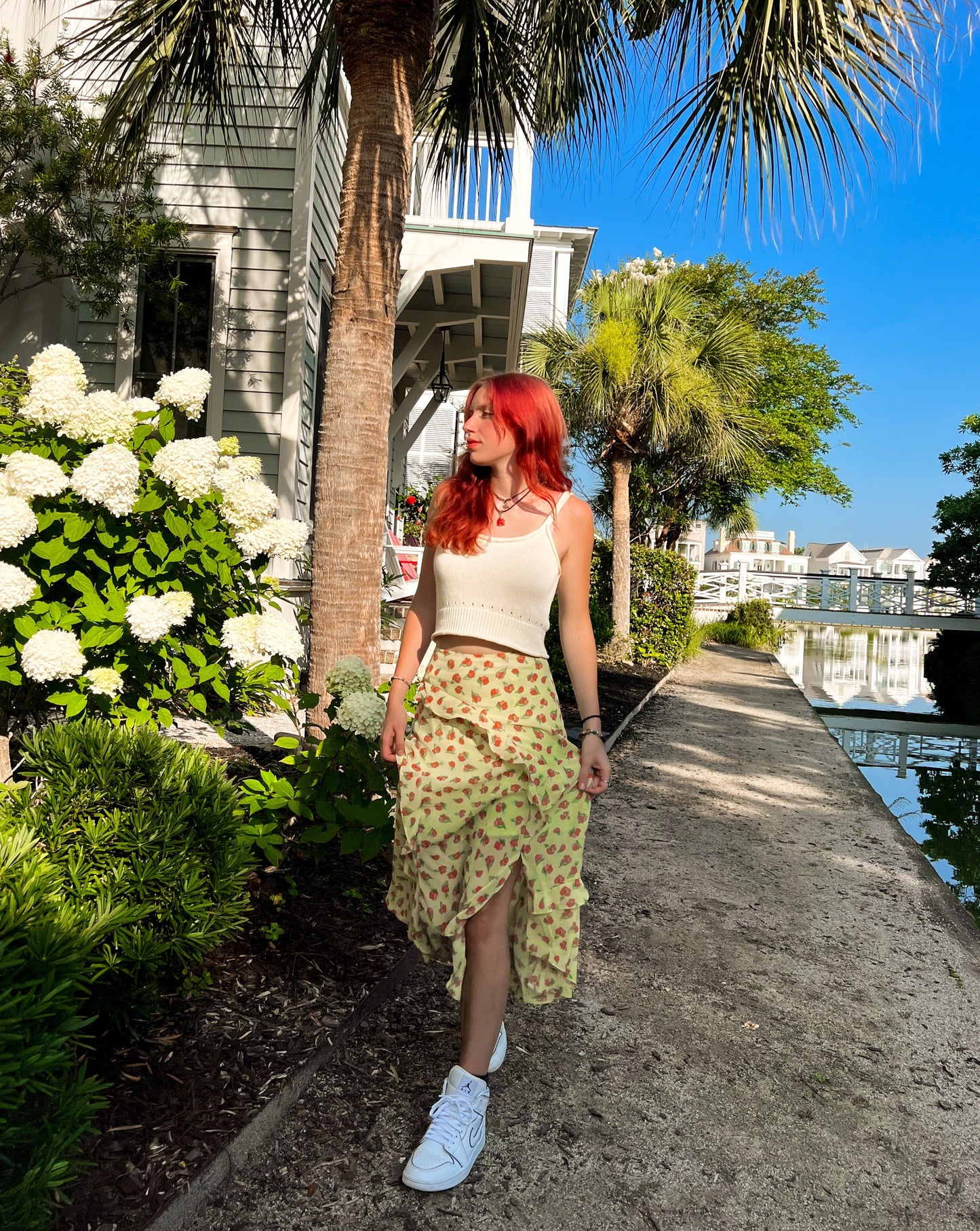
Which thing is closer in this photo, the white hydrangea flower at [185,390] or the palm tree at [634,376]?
the white hydrangea flower at [185,390]

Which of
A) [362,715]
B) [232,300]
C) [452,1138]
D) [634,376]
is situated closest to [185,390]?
[362,715]

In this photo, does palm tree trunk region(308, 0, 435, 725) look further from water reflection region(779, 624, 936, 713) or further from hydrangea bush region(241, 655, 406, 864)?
water reflection region(779, 624, 936, 713)

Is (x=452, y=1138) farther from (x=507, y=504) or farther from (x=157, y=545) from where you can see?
(x=157, y=545)

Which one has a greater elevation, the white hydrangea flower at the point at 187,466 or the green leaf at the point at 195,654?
the white hydrangea flower at the point at 187,466

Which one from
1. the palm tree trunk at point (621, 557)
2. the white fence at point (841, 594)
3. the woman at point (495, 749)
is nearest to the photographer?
the woman at point (495, 749)

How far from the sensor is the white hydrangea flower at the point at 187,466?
279 cm

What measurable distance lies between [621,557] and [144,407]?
1168 cm

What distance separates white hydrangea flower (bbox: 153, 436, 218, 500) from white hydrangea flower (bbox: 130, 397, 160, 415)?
1.08ft

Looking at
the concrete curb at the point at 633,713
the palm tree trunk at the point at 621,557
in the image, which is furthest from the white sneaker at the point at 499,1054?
the palm tree trunk at the point at 621,557

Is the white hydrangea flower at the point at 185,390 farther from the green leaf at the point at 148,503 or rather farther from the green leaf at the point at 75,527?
the green leaf at the point at 75,527

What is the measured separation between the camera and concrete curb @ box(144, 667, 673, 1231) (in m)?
1.80

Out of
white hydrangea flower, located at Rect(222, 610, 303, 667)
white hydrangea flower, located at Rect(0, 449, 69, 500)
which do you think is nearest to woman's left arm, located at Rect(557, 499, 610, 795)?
white hydrangea flower, located at Rect(222, 610, 303, 667)

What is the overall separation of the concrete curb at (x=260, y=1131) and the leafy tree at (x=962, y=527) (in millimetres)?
26896

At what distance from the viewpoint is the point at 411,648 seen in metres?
2.36
